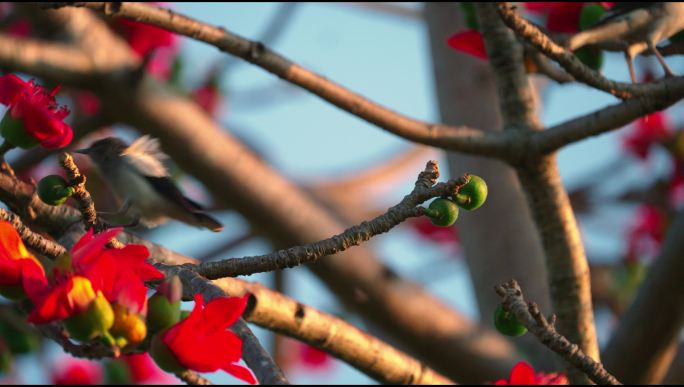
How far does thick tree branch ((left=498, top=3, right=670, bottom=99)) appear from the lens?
5.73 feet

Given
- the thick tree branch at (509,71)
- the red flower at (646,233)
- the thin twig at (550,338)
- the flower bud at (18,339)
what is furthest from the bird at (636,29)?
the red flower at (646,233)

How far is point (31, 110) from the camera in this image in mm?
1403

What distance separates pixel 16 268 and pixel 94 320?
141 mm

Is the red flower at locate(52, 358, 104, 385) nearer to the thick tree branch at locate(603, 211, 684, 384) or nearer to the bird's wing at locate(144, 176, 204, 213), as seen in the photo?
the bird's wing at locate(144, 176, 204, 213)

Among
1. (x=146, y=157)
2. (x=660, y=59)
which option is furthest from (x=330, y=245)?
(x=146, y=157)

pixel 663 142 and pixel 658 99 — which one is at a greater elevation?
pixel 663 142

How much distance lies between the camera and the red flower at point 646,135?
4148 millimetres

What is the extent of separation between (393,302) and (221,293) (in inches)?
60.5

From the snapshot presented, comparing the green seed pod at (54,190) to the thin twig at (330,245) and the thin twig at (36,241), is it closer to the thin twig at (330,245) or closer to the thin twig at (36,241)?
the thin twig at (36,241)

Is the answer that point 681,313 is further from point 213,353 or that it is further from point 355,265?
→ point 213,353

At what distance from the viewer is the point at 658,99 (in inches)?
72.9

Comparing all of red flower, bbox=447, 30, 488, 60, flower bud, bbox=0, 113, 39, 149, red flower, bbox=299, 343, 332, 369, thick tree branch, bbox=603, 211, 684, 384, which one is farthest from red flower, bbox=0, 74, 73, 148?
red flower, bbox=299, 343, 332, 369

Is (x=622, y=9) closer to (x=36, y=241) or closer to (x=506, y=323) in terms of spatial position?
(x=506, y=323)

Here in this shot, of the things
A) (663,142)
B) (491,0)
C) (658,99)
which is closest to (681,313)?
(658,99)
